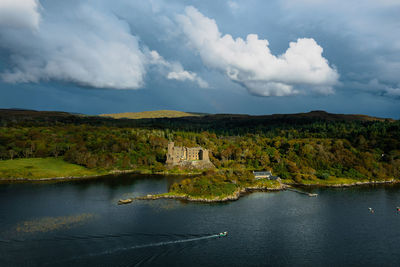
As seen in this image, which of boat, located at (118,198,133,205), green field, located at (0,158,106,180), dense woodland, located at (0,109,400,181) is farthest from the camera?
dense woodland, located at (0,109,400,181)

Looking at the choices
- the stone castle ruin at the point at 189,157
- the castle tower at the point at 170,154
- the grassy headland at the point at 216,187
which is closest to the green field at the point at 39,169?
the castle tower at the point at 170,154

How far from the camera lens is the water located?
47969mm

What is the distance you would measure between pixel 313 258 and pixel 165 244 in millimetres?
26048

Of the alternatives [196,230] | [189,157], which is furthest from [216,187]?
[189,157]

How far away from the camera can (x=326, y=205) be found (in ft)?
264

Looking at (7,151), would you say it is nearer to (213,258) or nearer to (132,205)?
(132,205)

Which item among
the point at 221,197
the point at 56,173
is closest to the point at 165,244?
the point at 221,197

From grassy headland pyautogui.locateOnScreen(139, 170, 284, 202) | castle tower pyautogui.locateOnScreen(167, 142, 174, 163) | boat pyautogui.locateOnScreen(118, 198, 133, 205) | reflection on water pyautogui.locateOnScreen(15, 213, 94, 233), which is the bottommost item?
reflection on water pyautogui.locateOnScreen(15, 213, 94, 233)

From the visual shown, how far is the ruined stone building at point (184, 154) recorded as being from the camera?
14338 cm

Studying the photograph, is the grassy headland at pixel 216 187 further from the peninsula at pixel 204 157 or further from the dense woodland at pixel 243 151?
the dense woodland at pixel 243 151

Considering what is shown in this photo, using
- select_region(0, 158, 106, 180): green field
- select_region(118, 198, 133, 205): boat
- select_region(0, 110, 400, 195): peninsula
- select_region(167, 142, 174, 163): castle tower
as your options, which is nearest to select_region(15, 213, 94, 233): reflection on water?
select_region(118, 198, 133, 205): boat

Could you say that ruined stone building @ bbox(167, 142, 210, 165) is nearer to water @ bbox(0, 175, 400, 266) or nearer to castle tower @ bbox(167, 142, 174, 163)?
castle tower @ bbox(167, 142, 174, 163)

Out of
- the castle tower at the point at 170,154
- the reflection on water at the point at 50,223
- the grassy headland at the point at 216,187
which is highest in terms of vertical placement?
the castle tower at the point at 170,154

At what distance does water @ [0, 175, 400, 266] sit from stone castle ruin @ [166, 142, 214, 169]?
51688 millimetres
